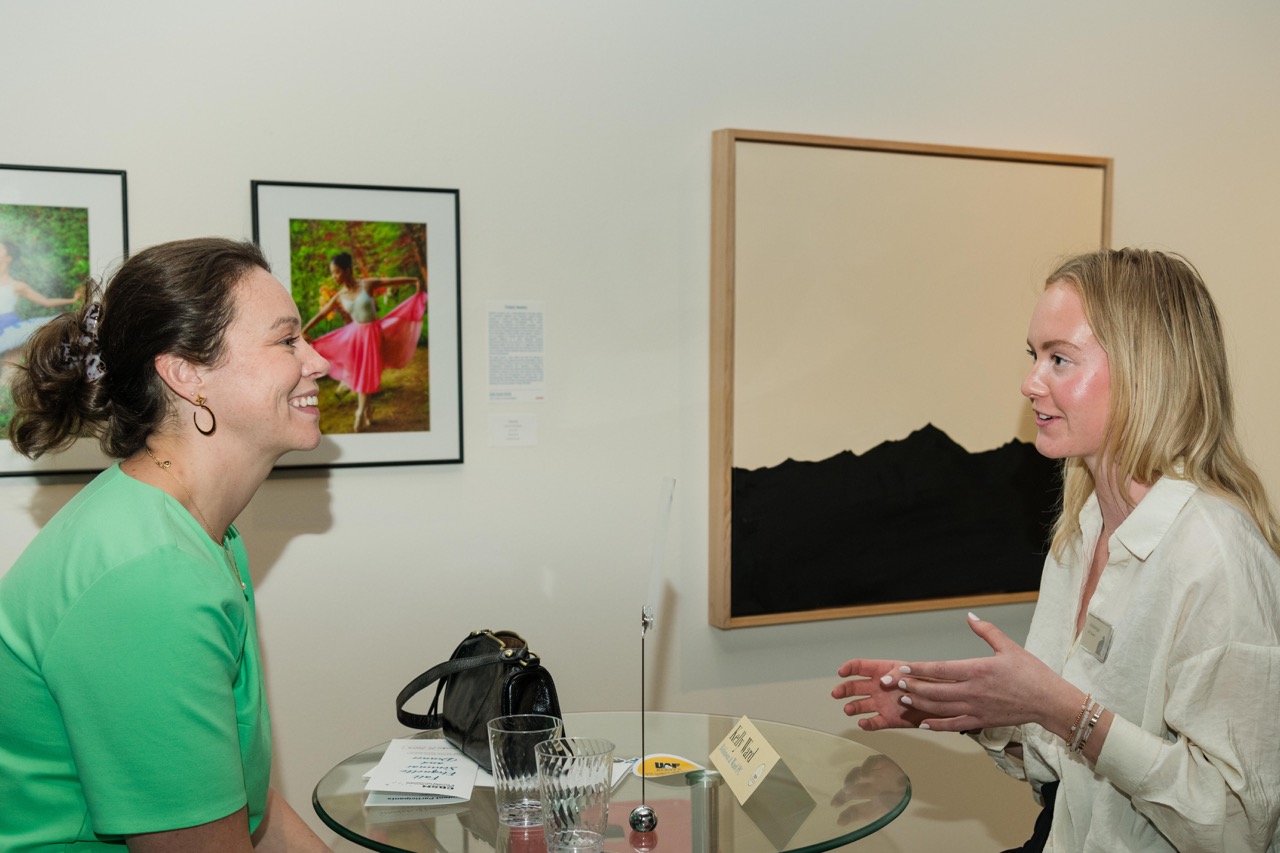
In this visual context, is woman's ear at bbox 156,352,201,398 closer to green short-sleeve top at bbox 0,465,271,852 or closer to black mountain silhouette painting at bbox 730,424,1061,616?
green short-sleeve top at bbox 0,465,271,852

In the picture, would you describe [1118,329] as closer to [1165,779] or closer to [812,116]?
[1165,779]

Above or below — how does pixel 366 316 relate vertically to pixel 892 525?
above

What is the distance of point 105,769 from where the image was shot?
1.56 metres

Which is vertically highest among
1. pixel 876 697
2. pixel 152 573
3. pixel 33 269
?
pixel 33 269

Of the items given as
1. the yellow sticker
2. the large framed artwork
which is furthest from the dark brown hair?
the large framed artwork

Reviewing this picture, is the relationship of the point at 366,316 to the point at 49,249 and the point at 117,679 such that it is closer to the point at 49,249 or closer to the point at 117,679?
the point at 49,249

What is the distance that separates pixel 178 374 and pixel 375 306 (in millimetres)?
1132

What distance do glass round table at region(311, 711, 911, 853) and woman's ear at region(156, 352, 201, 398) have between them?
0.74 meters

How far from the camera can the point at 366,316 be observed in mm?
2955

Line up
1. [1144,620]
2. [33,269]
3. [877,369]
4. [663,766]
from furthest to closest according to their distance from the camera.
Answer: [877,369] < [33,269] < [663,766] < [1144,620]

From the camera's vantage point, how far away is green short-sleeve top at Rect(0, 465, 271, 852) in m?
1.56

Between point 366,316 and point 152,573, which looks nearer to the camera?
point 152,573

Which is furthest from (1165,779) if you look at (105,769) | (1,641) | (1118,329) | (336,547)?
(336,547)

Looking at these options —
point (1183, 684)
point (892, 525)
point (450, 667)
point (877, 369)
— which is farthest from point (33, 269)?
point (1183, 684)
